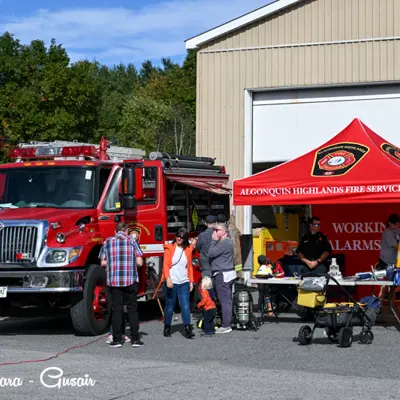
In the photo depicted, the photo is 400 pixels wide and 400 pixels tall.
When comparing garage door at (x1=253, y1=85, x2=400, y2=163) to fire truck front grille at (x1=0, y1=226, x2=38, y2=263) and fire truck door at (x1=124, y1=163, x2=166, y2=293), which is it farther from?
fire truck front grille at (x1=0, y1=226, x2=38, y2=263)

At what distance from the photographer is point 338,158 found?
14.8 m

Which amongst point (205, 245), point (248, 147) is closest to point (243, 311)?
point (205, 245)

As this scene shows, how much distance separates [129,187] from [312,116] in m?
8.22

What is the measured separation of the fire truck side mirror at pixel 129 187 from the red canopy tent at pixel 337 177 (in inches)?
68.7

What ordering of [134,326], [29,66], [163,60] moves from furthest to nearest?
[163,60] → [29,66] → [134,326]

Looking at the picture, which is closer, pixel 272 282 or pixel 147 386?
pixel 147 386

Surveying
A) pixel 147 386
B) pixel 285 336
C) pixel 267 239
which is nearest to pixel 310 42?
pixel 267 239

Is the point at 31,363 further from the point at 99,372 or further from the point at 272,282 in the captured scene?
the point at 272,282

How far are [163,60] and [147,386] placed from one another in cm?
9088

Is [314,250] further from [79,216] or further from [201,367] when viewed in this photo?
[201,367]

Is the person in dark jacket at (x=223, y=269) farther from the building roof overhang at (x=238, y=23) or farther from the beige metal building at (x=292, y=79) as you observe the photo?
the building roof overhang at (x=238, y=23)

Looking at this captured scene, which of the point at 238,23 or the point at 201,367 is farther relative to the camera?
the point at 238,23

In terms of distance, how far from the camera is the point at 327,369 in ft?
33.4

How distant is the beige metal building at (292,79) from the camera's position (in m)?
20.6
